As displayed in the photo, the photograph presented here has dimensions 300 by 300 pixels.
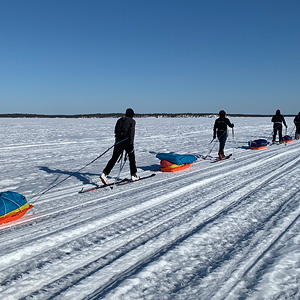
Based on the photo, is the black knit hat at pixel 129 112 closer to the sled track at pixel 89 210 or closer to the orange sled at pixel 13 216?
the sled track at pixel 89 210

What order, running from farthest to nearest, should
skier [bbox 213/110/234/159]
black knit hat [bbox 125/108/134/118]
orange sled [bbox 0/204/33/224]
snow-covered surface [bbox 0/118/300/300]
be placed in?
skier [bbox 213/110/234/159]
black knit hat [bbox 125/108/134/118]
orange sled [bbox 0/204/33/224]
snow-covered surface [bbox 0/118/300/300]

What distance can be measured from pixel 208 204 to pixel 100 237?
197 cm

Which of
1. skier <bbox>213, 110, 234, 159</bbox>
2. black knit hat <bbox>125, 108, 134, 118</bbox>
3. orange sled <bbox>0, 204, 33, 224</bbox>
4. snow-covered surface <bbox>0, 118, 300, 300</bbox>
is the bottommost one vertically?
snow-covered surface <bbox>0, 118, 300, 300</bbox>

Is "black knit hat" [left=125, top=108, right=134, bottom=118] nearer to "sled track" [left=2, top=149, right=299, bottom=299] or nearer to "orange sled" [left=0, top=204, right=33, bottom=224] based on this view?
"sled track" [left=2, top=149, right=299, bottom=299]

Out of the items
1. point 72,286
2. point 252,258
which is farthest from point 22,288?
point 252,258

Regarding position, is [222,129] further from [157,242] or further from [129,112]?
[157,242]

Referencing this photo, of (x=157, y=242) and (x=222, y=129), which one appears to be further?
(x=222, y=129)

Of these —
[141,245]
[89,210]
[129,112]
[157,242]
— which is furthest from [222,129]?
[141,245]

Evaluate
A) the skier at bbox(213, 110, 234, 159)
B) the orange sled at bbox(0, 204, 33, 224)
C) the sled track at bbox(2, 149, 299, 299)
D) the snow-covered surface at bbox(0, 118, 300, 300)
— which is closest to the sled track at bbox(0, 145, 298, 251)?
the snow-covered surface at bbox(0, 118, 300, 300)

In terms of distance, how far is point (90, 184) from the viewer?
6582 millimetres

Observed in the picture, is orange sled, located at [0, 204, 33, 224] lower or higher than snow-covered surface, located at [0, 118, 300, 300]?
higher

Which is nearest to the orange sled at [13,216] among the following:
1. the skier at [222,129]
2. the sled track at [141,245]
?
the sled track at [141,245]

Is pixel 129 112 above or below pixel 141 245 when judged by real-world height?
above

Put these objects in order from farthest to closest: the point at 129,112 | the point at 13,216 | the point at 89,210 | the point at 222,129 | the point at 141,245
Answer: the point at 222,129
the point at 129,112
the point at 89,210
the point at 13,216
the point at 141,245
